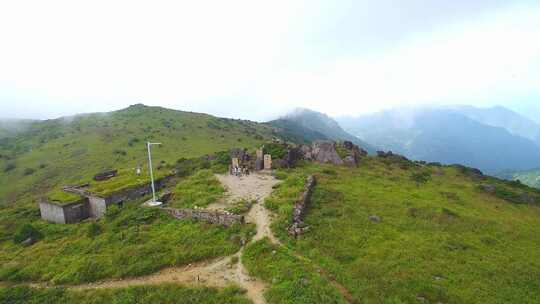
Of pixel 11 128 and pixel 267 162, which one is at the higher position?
pixel 11 128

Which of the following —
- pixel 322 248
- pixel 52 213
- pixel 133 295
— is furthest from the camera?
pixel 52 213

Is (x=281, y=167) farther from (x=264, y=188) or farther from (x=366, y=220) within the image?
(x=366, y=220)

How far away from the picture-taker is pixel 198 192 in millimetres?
24562

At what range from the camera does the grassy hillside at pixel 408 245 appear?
11859mm

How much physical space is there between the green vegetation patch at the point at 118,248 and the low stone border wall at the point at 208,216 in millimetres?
474

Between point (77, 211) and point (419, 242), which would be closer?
point (419, 242)

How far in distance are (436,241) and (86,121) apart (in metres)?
136

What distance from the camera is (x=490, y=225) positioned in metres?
19.0

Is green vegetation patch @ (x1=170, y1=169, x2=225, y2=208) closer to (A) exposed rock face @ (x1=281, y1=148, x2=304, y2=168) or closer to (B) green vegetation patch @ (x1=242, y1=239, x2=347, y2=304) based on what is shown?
(B) green vegetation patch @ (x1=242, y1=239, x2=347, y2=304)

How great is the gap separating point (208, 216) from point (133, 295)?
705 cm

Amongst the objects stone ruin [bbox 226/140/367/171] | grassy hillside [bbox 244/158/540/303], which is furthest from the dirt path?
stone ruin [bbox 226/140/367/171]

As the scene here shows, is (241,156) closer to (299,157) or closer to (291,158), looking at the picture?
(291,158)

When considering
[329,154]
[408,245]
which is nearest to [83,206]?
[408,245]

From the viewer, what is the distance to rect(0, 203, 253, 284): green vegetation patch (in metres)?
14.6
